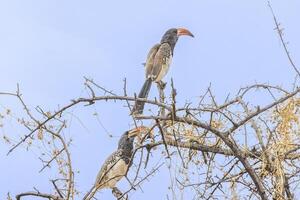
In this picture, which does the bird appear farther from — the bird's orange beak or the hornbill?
the bird's orange beak

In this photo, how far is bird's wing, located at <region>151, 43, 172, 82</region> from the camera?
6703 millimetres

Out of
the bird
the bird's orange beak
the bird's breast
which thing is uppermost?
the bird's orange beak

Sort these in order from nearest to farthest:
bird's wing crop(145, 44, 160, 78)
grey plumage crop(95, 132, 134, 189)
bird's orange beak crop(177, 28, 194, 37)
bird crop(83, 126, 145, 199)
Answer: bird crop(83, 126, 145, 199)
grey plumage crop(95, 132, 134, 189)
bird's wing crop(145, 44, 160, 78)
bird's orange beak crop(177, 28, 194, 37)

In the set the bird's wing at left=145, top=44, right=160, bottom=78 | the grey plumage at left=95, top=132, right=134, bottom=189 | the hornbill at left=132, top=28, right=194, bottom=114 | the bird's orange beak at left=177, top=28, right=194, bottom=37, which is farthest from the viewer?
the bird's orange beak at left=177, top=28, right=194, bottom=37

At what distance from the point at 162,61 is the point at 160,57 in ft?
0.19

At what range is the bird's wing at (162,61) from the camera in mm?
6703

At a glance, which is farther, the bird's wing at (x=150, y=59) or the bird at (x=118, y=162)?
the bird's wing at (x=150, y=59)

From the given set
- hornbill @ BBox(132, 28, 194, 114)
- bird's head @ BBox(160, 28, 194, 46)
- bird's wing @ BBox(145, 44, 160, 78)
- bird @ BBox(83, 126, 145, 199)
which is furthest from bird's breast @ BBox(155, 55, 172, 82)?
bird @ BBox(83, 126, 145, 199)

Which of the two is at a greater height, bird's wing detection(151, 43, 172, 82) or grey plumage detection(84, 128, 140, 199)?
bird's wing detection(151, 43, 172, 82)

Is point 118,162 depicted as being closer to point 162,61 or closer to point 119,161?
point 119,161

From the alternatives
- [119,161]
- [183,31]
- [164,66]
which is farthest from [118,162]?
[183,31]

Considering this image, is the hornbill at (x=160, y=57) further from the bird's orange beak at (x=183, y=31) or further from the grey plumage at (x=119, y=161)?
the grey plumage at (x=119, y=161)

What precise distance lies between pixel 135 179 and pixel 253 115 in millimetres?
746

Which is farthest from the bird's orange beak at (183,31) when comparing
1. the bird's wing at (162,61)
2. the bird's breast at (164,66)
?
the bird's breast at (164,66)
